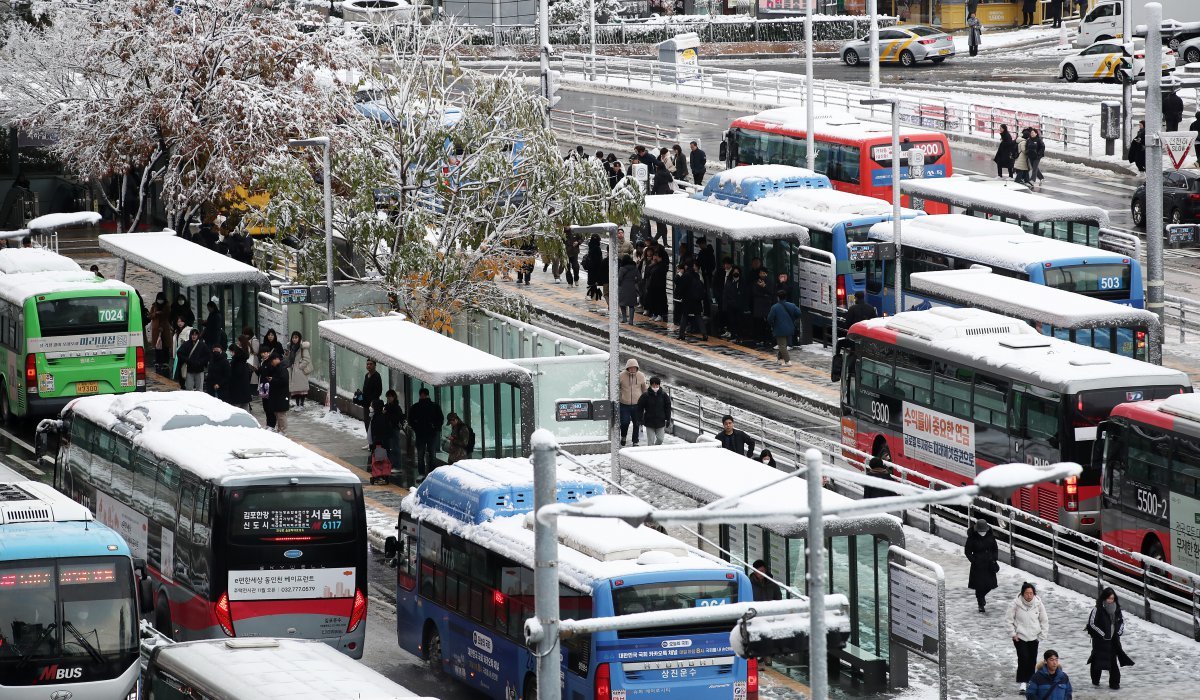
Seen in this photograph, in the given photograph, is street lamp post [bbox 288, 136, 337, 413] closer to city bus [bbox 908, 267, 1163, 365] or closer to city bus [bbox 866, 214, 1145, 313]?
city bus [bbox 866, 214, 1145, 313]

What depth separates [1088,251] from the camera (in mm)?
35344

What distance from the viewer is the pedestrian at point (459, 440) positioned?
3038cm

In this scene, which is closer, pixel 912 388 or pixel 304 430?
pixel 912 388

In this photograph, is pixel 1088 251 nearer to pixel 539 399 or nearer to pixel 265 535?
pixel 539 399

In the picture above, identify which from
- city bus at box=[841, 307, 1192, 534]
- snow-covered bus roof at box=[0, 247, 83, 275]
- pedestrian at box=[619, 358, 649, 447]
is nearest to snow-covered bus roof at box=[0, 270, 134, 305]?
snow-covered bus roof at box=[0, 247, 83, 275]

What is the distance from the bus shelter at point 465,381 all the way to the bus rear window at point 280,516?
23.0ft

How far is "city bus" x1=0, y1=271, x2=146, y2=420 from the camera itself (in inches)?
1332

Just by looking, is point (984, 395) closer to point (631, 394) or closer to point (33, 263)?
point (631, 394)

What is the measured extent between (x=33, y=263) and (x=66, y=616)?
1800cm

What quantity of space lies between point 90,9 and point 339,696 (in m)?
36.8

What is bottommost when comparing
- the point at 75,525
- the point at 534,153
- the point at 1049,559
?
the point at 1049,559

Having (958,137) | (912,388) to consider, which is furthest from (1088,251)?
(958,137)

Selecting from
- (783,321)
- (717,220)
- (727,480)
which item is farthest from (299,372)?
(727,480)

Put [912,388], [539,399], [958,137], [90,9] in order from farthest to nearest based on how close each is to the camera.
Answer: [958,137], [90,9], [539,399], [912,388]
